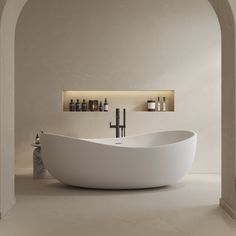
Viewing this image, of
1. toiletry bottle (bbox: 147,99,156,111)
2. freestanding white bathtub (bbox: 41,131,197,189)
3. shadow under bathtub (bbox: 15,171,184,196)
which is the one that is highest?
toiletry bottle (bbox: 147,99,156,111)

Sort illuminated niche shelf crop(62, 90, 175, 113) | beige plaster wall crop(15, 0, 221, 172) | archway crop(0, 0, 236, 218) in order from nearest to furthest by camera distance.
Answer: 1. archway crop(0, 0, 236, 218)
2. beige plaster wall crop(15, 0, 221, 172)
3. illuminated niche shelf crop(62, 90, 175, 113)

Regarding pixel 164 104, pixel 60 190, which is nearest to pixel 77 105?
pixel 164 104

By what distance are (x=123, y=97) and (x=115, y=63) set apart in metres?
0.49

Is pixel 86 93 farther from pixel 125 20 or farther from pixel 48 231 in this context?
pixel 48 231

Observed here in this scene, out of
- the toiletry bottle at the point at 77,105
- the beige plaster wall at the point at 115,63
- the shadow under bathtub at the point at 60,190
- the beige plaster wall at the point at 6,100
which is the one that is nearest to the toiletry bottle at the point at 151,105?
the beige plaster wall at the point at 115,63

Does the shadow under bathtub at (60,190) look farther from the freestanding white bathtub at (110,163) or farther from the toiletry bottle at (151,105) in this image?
the toiletry bottle at (151,105)

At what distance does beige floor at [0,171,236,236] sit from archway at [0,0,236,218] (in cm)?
19

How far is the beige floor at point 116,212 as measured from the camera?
3328 millimetres

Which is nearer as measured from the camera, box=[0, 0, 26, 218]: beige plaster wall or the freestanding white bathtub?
box=[0, 0, 26, 218]: beige plaster wall

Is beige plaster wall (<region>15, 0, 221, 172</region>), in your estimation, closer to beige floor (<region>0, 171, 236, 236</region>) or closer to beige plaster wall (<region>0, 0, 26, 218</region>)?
beige floor (<region>0, 171, 236, 236</region>)

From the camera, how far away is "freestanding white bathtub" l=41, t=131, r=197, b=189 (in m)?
5.09

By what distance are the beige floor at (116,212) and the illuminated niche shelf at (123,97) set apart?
163 cm

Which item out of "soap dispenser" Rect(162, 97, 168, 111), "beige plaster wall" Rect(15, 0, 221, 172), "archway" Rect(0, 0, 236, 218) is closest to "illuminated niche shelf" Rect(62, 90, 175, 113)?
"soap dispenser" Rect(162, 97, 168, 111)

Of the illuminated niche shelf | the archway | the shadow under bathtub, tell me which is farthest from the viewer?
the illuminated niche shelf
